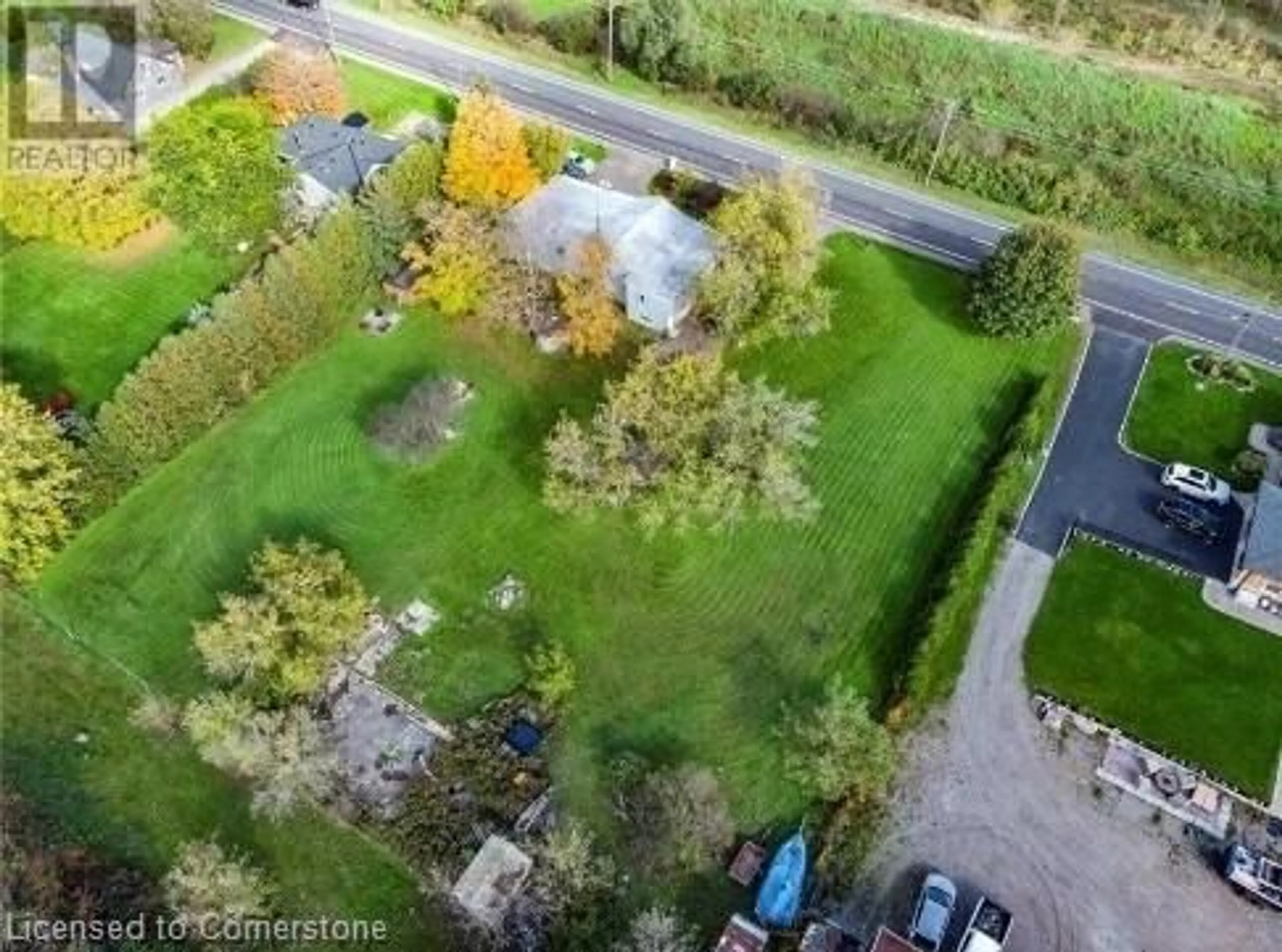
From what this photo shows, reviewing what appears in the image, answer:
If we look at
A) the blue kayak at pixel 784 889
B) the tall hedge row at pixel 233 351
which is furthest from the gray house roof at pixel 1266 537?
the tall hedge row at pixel 233 351

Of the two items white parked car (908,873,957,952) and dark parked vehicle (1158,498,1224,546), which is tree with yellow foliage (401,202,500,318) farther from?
white parked car (908,873,957,952)

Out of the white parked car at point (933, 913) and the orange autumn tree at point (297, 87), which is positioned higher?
the orange autumn tree at point (297, 87)


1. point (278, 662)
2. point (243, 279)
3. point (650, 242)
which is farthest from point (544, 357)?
point (278, 662)

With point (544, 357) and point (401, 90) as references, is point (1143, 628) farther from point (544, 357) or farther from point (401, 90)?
point (401, 90)

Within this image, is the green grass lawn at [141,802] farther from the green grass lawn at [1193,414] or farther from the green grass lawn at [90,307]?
the green grass lawn at [1193,414]

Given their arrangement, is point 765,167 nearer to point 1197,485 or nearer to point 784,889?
point 1197,485

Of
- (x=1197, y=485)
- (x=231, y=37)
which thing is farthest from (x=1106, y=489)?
(x=231, y=37)
